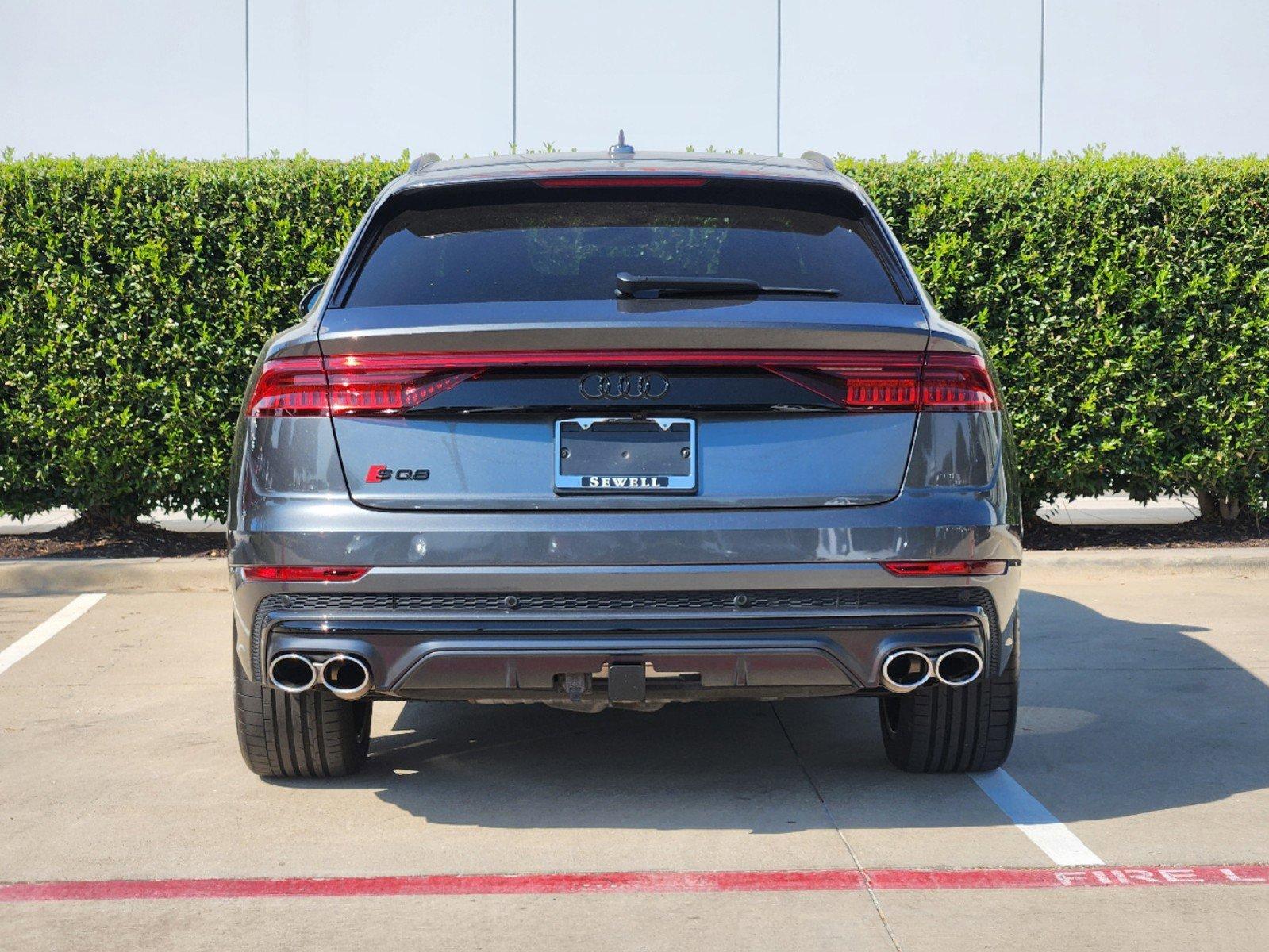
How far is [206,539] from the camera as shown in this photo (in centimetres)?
973

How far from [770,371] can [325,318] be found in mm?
1177

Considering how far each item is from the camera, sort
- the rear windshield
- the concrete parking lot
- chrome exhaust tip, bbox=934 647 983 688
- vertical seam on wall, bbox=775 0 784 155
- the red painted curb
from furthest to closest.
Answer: vertical seam on wall, bbox=775 0 784 155 < the rear windshield < chrome exhaust tip, bbox=934 647 983 688 < the red painted curb < the concrete parking lot

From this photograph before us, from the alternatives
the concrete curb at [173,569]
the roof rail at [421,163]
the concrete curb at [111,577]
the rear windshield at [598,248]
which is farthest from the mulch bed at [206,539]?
the rear windshield at [598,248]

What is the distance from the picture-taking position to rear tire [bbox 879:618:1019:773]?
445 cm

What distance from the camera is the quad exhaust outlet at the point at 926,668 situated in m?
3.91

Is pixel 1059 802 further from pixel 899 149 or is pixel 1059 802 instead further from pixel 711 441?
pixel 899 149

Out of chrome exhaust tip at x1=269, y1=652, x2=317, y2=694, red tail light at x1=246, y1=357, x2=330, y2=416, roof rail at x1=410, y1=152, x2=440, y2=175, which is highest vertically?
roof rail at x1=410, y1=152, x2=440, y2=175

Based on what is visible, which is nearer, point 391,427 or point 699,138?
A: point 391,427

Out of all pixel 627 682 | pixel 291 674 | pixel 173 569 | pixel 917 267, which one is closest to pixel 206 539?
pixel 173 569

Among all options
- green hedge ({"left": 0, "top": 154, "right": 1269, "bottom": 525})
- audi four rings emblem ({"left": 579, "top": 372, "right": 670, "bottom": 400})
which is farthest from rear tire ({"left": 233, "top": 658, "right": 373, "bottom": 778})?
green hedge ({"left": 0, "top": 154, "right": 1269, "bottom": 525})

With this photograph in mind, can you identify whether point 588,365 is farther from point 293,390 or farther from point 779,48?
point 779,48

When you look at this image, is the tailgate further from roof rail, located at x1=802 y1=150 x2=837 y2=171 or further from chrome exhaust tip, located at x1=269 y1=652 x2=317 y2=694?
roof rail, located at x1=802 y1=150 x2=837 y2=171

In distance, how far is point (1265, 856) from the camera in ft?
13.0

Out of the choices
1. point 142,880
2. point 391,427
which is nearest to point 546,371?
point 391,427
